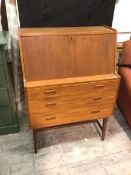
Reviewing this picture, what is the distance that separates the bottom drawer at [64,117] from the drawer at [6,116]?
15.6 inches

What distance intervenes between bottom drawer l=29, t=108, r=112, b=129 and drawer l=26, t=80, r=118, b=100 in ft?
0.65

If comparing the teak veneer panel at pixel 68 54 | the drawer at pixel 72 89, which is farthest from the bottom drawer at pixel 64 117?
the teak veneer panel at pixel 68 54

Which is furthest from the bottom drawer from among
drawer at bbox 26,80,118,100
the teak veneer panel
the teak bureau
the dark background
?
the dark background

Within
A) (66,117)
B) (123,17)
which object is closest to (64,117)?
(66,117)

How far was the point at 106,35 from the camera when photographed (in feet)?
4.85

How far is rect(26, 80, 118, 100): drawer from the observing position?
137 cm

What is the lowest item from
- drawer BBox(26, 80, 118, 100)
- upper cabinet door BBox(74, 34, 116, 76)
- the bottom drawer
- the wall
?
the bottom drawer

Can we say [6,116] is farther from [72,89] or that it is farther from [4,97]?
[72,89]

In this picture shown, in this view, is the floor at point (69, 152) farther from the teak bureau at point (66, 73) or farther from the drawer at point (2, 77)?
the drawer at point (2, 77)

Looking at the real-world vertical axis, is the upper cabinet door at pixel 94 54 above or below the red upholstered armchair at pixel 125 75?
above

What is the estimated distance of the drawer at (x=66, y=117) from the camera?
1.51 m

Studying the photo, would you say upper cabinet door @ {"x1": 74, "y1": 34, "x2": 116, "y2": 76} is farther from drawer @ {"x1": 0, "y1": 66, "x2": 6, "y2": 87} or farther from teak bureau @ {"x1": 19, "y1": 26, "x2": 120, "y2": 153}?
drawer @ {"x1": 0, "y1": 66, "x2": 6, "y2": 87}

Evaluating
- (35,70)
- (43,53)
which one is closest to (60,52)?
(43,53)

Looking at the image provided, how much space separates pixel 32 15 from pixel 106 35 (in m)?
0.76
